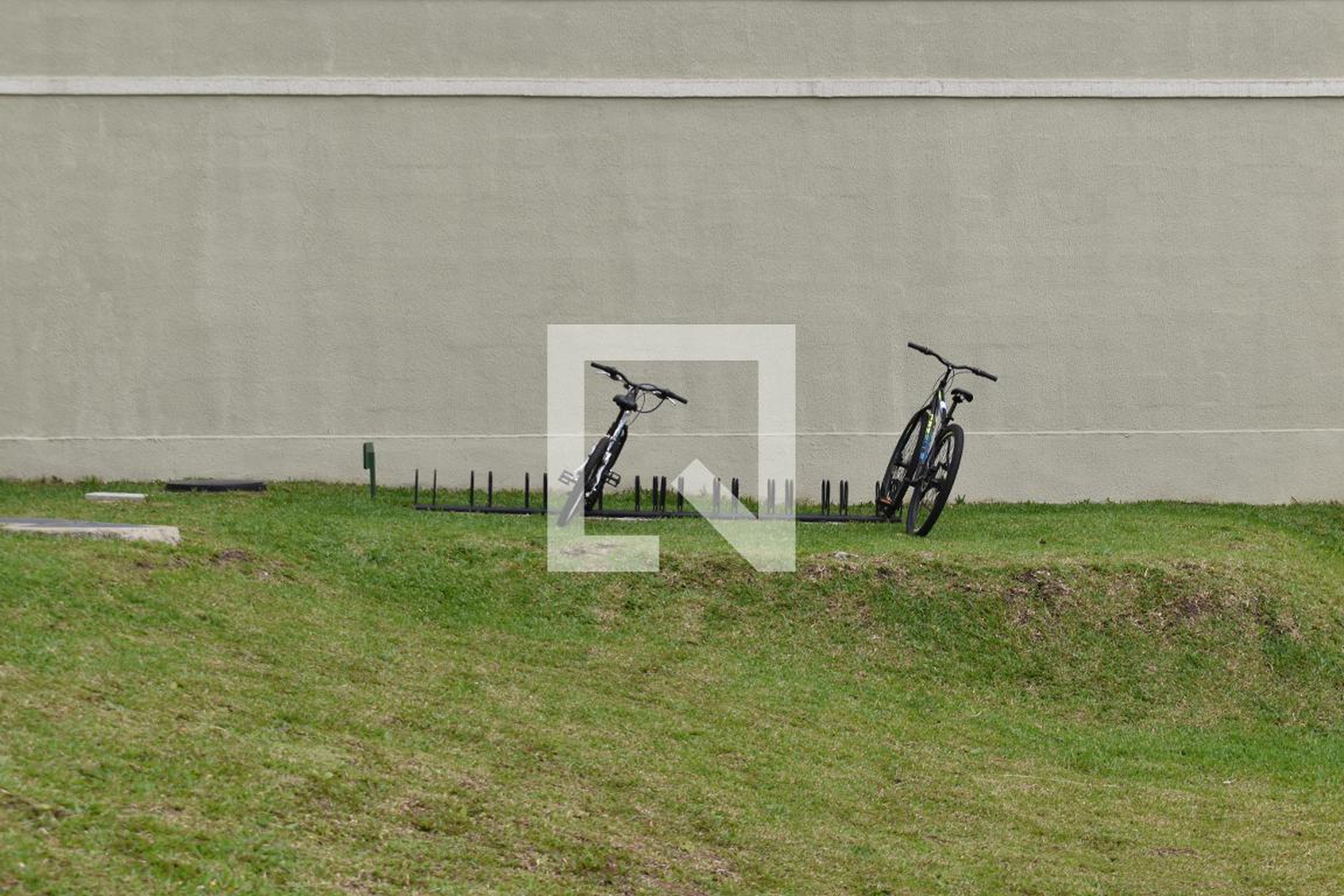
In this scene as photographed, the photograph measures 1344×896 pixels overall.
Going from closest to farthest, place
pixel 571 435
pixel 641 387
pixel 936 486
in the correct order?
1. pixel 936 486
2. pixel 641 387
3. pixel 571 435

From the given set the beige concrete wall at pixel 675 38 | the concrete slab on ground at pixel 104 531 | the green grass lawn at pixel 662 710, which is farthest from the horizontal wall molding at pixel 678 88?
Answer: the concrete slab on ground at pixel 104 531

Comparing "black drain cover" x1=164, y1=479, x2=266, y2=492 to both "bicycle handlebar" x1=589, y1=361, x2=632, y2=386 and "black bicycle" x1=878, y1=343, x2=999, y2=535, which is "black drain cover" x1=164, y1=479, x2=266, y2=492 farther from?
"black bicycle" x1=878, y1=343, x2=999, y2=535

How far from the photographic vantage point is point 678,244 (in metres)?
17.7

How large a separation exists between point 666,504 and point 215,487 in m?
4.39

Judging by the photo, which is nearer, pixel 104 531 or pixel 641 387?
pixel 104 531

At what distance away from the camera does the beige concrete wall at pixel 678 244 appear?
17281 mm

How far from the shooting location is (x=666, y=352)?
58.0ft

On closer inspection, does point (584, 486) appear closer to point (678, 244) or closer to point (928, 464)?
point (928, 464)

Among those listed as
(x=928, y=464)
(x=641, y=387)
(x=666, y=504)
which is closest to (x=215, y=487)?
(x=666, y=504)

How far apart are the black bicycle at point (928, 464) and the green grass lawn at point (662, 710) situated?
327mm

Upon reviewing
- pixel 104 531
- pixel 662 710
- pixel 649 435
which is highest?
pixel 649 435

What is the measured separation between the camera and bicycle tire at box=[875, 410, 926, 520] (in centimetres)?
1461

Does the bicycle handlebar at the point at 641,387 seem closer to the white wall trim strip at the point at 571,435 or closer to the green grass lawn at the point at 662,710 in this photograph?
the green grass lawn at the point at 662,710

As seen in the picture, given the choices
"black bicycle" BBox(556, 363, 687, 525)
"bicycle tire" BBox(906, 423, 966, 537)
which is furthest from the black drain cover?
"bicycle tire" BBox(906, 423, 966, 537)
